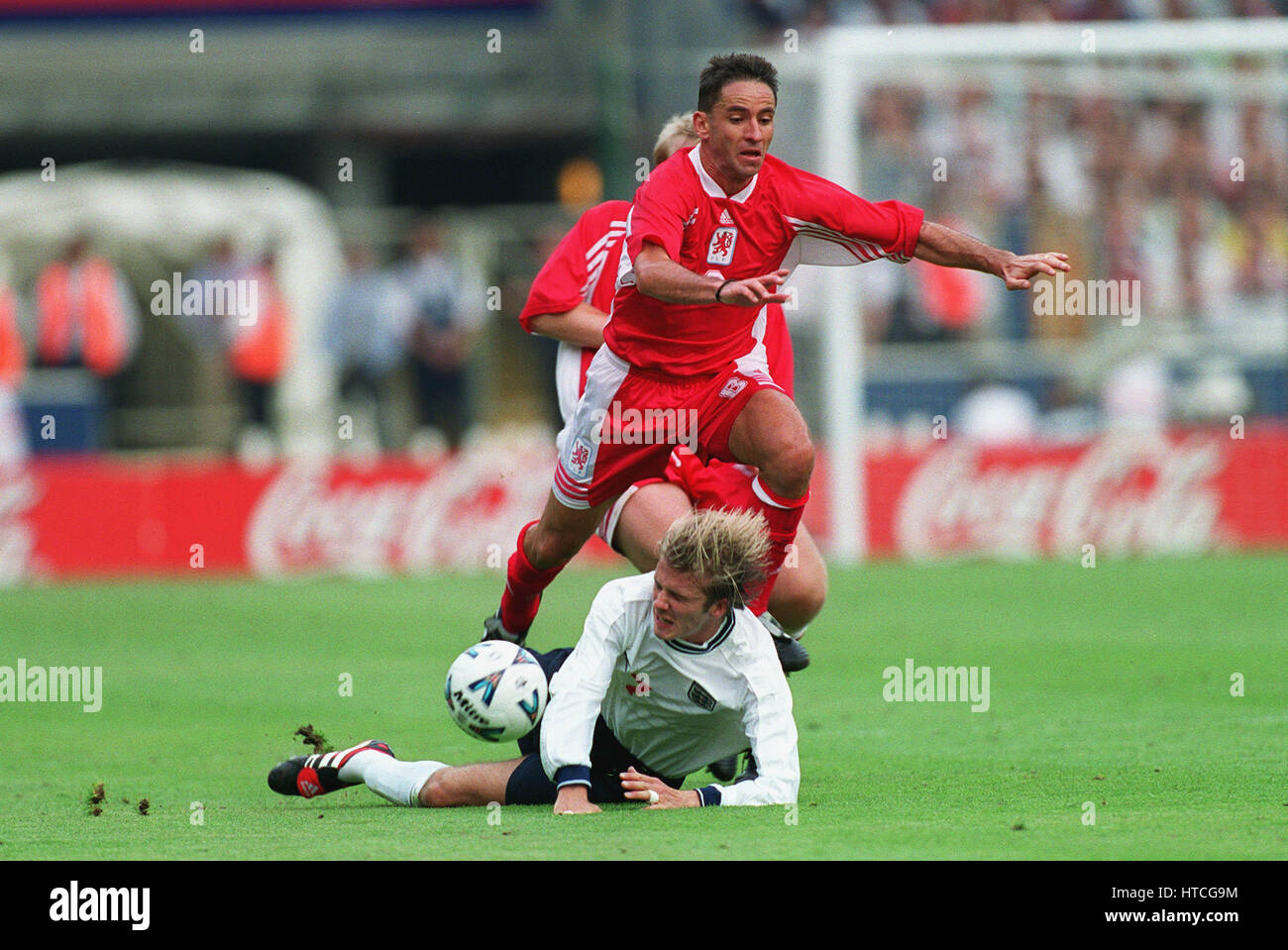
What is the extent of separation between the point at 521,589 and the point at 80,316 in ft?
43.6

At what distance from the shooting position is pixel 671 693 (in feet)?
22.7

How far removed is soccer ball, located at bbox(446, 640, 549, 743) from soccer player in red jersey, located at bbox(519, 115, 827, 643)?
1443 mm

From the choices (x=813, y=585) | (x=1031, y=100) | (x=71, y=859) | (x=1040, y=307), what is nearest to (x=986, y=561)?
(x=1040, y=307)

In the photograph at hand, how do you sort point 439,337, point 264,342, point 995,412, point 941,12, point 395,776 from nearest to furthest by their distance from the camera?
point 395,776 → point 995,412 → point 264,342 → point 439,337 → point 941,12

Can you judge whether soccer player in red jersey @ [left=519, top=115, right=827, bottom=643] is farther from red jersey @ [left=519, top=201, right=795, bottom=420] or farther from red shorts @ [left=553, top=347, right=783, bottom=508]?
red shorts @ [left=553, top=347, right=783, bottom=508]

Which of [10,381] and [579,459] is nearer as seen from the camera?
[579,459]

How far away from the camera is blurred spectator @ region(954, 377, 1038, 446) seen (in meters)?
19.7

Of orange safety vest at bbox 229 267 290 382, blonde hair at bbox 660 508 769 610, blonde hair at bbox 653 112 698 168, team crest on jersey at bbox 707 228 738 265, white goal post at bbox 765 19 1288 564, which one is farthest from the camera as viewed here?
orange safety vest at bbox 229 267 290 382

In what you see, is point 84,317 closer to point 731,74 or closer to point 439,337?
point 439,337

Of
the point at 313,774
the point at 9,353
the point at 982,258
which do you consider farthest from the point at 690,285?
the point at 9,353

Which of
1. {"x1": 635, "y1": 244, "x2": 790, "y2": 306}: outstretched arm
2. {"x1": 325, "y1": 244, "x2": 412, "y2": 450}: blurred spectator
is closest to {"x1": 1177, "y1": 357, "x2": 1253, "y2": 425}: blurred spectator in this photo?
{"x1": 325, "y1": 244, "x2": 412, "y2": 450}: blurred spectator

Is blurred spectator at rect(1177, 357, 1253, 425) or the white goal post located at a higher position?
the white goal post

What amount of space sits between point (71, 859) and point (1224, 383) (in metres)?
15.9

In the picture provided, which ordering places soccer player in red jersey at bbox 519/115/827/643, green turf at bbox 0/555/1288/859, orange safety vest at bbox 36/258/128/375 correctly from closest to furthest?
green turf at bbox 0/555/1288/859 < soccer player in red jersey at bbox 519/115/827/643 < orange safety vest at bbox 36/258/128/375
